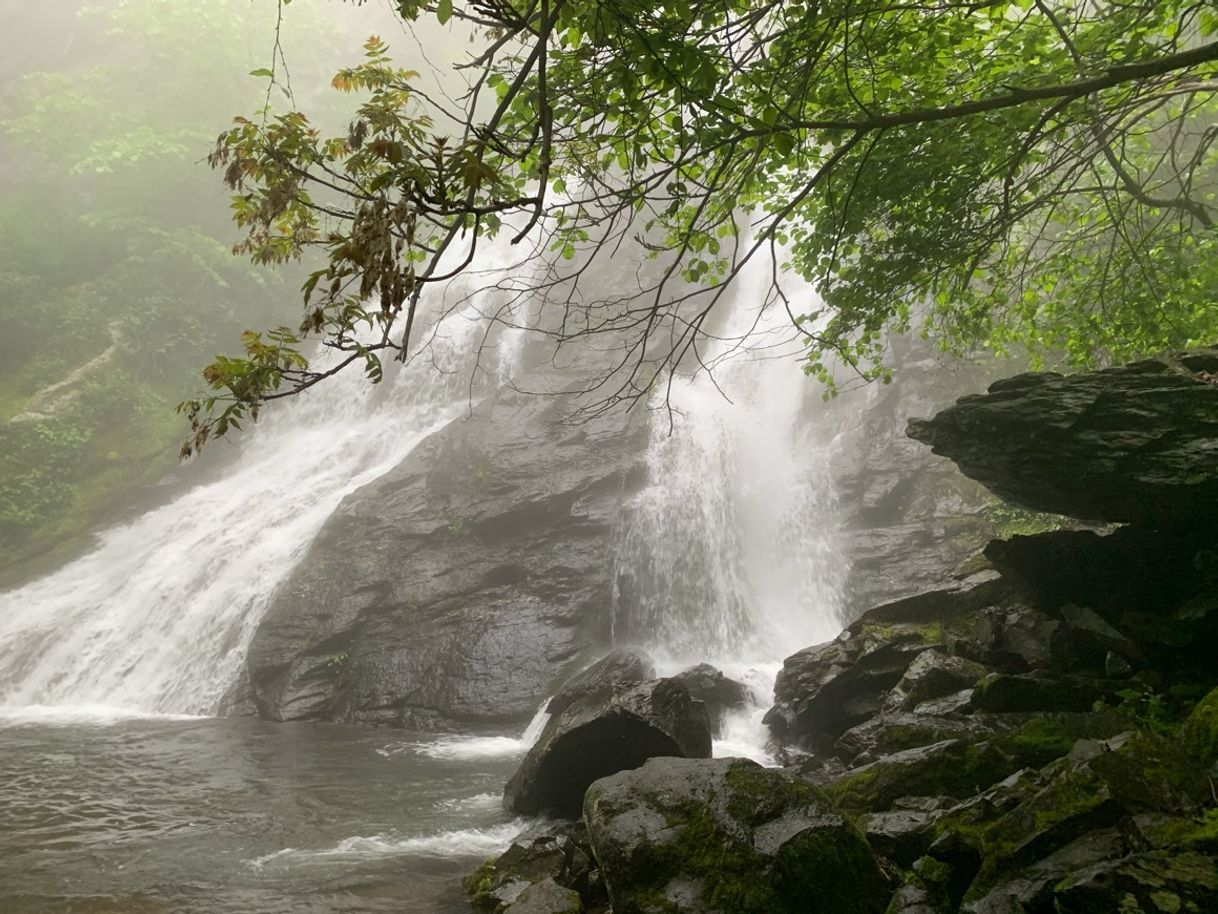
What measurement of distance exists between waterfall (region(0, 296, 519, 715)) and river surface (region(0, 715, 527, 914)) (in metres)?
2.36

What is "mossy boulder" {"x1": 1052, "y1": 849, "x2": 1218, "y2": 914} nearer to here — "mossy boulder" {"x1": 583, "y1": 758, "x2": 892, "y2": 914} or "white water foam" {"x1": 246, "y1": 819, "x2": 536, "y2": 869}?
"mossy boulder" {"x1": 583, "y1": 758, "x2": 892, "y2": 914}

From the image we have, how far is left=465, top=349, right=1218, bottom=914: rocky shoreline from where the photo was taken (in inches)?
135

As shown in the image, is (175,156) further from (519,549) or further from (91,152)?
(519,549)

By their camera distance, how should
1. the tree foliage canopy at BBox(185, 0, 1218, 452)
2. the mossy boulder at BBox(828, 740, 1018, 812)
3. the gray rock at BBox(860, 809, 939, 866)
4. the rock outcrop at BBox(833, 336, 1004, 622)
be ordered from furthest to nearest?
the rock outcrop at BBox(833, 336, 1004, 622), the mossy boulder at BBox(828, 740, 1018, 812), the gray rock at BBox(860, 809, 939, 866), the tree foliage canopy at BBox(185, 0, 1218, 452)

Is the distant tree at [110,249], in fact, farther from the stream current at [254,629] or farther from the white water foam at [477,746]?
the white water foam at [477,746]

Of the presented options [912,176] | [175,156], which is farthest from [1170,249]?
[175,156]

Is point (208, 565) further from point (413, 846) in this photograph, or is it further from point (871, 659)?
point (871, 659)

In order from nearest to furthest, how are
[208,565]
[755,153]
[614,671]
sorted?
[755,153] < [614,671] < [208,565]

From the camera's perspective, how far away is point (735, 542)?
18.2 metres

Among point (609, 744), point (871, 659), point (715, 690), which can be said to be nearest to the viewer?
point (609, 744)

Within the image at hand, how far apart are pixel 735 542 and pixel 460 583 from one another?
284 inches

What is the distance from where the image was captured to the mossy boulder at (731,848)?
4293 mm

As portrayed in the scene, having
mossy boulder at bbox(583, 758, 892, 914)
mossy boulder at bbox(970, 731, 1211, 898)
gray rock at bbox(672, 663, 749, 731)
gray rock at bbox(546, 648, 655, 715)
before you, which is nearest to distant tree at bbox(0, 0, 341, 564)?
gray rock at bbox(546, 648, 655, 715)

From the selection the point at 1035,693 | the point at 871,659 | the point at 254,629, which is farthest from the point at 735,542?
the point at 254,629
